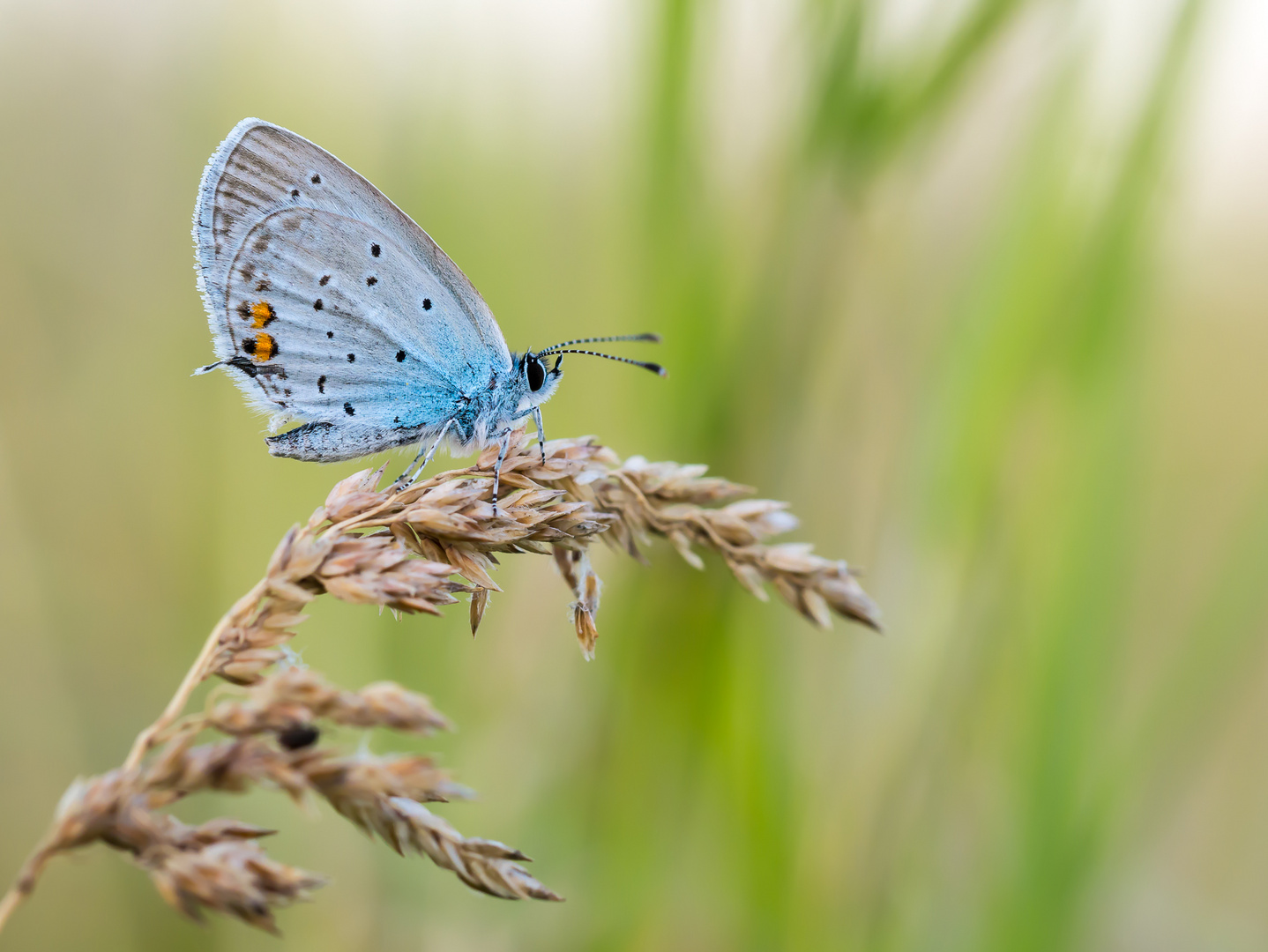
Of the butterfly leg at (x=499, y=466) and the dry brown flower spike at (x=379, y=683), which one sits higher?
the butterfly leg at (x=499, y=466)

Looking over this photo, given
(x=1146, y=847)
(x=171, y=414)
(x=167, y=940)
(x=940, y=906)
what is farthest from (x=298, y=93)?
(x=1146, y=847)

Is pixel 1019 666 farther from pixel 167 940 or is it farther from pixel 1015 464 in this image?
pixel 167 940

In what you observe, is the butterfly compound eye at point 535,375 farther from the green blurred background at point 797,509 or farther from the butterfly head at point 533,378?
the green blurred background at point 797,509

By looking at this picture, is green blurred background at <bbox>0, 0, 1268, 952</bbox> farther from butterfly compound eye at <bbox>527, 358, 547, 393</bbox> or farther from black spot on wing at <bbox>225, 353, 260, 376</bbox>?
black spot on wing at <bbox>225, 353, 260, 376</bbox>

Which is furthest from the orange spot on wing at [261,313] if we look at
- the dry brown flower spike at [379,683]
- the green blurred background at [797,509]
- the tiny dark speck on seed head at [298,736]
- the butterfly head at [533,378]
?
the tiny dark speck on seed head at [298,736]

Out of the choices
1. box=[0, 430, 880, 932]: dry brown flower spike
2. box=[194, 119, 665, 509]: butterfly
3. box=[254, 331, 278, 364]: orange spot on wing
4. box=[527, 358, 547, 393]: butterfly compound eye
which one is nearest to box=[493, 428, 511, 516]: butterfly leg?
box=[0, 430, 880, 932]: dry brown flower spike

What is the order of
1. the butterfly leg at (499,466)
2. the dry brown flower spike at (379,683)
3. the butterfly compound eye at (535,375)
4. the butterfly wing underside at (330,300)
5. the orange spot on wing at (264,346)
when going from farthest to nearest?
the butterfly compound eye at (535,375) < the orange spot on wing at (264,346) < the butterfly wing underside at (330,300) < the butterfly leg at (499,466) < the dry brown flower spike at (379,683)
